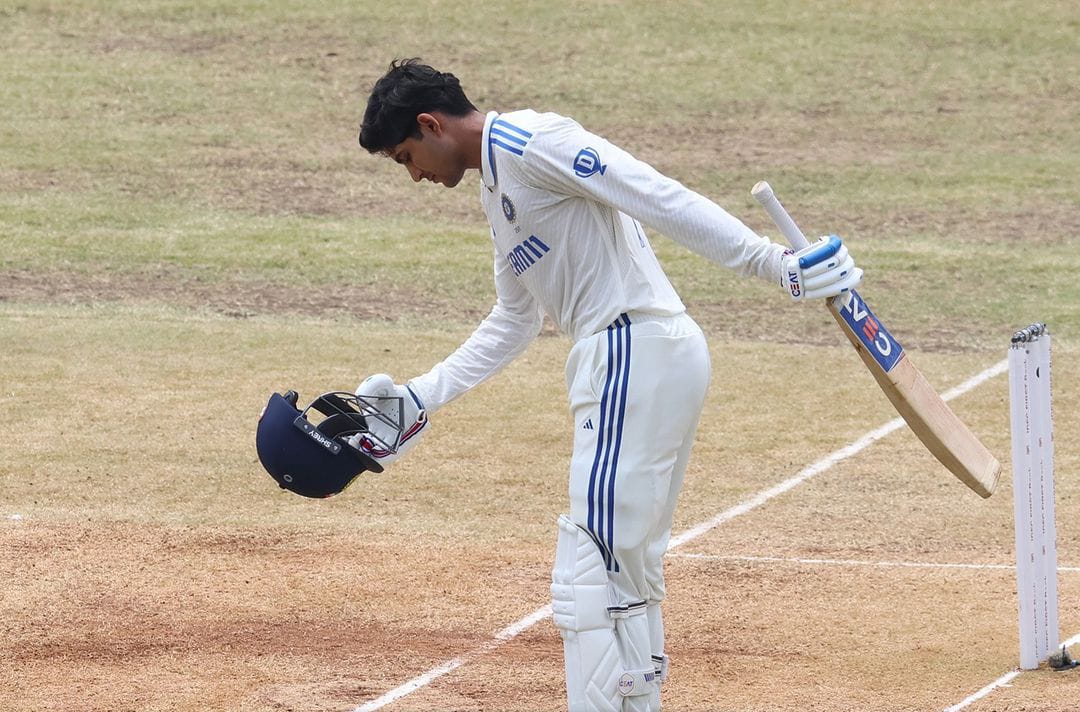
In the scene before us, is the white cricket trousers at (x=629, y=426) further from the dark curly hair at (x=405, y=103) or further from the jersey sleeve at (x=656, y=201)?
the dark curly hair at (x=405, y=103)

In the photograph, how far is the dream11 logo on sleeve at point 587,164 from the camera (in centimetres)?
518

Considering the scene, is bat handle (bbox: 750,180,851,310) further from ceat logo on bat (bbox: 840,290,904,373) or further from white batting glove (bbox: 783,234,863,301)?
white batting glove (bbox: 783,234,863,301)

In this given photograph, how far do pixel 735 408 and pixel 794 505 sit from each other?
6.94ft

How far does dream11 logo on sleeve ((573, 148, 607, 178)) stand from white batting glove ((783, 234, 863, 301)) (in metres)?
0.61

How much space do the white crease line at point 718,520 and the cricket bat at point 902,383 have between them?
7.33 feet

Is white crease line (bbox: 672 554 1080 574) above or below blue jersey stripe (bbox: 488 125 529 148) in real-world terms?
below

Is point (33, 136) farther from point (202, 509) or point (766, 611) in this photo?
point (766, 611)

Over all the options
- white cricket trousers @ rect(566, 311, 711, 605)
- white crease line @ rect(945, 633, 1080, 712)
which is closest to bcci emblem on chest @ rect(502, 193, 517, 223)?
white cricket trousers @ rect(566, 311, 711, 605)

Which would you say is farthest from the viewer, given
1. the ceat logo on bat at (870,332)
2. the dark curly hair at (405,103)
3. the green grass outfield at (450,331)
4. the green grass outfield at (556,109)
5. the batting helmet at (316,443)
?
the green grass outfield at (556,109)

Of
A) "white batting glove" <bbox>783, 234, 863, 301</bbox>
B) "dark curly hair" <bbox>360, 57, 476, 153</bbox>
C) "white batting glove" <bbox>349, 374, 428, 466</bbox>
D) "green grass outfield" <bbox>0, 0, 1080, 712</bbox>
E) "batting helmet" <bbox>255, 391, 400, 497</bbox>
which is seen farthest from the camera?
"green grass outfield" <bbox>0, 0, 1080, 712</bbox>

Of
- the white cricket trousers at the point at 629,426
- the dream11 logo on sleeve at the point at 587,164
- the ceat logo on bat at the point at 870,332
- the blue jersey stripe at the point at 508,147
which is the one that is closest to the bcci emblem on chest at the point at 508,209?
the blue jersey stripe at the point at 508,147

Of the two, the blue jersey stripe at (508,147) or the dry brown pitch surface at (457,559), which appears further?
the dry brown pitch surface at (457,559)

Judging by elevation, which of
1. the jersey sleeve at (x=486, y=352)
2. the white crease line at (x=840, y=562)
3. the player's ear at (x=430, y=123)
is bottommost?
the white crease line at (x=840, y=562)

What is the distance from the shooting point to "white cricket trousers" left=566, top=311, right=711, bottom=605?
5340 mm
